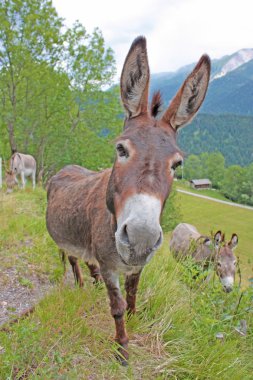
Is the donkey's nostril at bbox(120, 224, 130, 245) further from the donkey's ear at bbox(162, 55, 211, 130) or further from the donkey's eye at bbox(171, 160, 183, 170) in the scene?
the donkey's ear at bbox(162, 55, 211, 130)

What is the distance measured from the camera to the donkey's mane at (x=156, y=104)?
232cm

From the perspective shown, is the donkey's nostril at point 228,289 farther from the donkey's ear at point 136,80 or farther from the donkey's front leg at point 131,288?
the donkey's ear at point 136,80

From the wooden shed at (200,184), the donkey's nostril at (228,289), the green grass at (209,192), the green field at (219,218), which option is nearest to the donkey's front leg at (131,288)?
the donkey's nostril at (228,289)

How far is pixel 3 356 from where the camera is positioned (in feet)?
7.88

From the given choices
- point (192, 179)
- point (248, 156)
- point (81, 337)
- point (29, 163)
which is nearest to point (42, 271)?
point (81, 337)

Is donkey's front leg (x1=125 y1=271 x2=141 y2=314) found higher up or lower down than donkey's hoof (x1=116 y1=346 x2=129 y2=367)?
higher up

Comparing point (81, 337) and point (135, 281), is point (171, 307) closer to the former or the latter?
point (135, 281)

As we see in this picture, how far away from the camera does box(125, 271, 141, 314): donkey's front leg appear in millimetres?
3012

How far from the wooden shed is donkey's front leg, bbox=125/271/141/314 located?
7887 centimetres

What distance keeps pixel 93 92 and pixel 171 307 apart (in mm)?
16843

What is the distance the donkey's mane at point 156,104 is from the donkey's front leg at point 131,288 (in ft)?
4.92

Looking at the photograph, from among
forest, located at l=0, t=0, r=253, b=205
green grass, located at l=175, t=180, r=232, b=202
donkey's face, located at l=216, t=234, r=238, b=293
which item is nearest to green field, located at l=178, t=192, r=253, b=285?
green grass, located at l=175, t=180, r=232, b=202

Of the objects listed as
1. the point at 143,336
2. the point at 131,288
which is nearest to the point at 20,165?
the point at 131,288

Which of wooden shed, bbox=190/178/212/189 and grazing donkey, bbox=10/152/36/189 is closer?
grazing donkey, bbox=10/152/36/189
